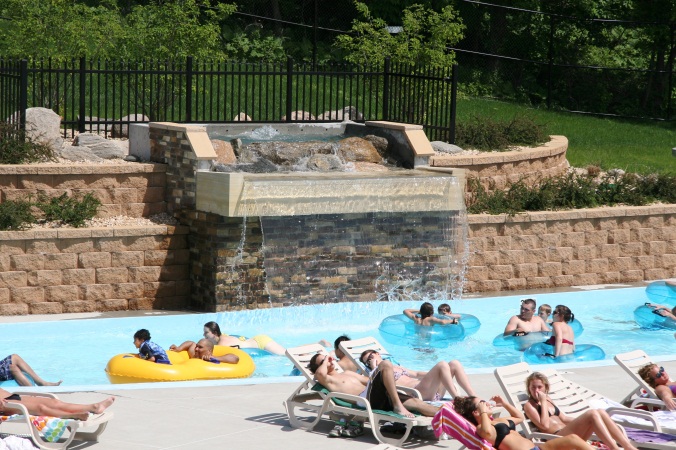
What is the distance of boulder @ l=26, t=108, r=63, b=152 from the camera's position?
58.6 ft

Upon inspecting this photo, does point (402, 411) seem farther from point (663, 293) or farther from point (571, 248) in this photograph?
point (571, 248)

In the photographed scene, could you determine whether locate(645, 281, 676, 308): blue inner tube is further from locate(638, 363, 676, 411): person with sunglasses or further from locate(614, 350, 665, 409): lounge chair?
locate(638, 363, 676, 411): person with sunglasses

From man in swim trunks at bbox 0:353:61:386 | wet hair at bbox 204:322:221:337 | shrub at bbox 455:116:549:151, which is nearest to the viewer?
man in swim trunks at bbox 0:353:61:386

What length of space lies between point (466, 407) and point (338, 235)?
8541 mm

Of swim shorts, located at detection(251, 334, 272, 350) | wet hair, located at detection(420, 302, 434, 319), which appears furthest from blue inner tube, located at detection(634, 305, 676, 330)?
swim shorts, located at detection(251, 334, 272, 350)

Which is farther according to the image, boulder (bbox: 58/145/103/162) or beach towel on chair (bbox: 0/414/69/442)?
boulder (bbox: 58/145/103/162)

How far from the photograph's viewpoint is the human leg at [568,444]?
30.7ft

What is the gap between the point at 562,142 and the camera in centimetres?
2298

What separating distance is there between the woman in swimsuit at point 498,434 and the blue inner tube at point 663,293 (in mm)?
10115

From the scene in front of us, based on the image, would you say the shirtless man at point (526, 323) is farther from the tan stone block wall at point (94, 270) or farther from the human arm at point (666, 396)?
the tan stone block wall at point (94, 270)

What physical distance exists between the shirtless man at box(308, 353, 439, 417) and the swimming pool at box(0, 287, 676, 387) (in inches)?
130

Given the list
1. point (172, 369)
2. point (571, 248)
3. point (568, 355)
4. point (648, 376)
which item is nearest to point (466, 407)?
point (648, 376)

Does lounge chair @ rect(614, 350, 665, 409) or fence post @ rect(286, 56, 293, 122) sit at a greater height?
fence post @ rect(286, 56, 293, 122)

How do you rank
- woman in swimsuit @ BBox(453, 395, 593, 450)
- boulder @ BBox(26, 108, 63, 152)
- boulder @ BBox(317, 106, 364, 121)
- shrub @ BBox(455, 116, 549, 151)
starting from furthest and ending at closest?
1. boulder @ BBox(317, 106, 364, 121)
2. shrub @ BBox(455, 116, 549, 151)
3. boulder @ BBox(26, 108, 63, 152)
4. woman in swimsuit @ BBox(453, 395, 593, 450)
